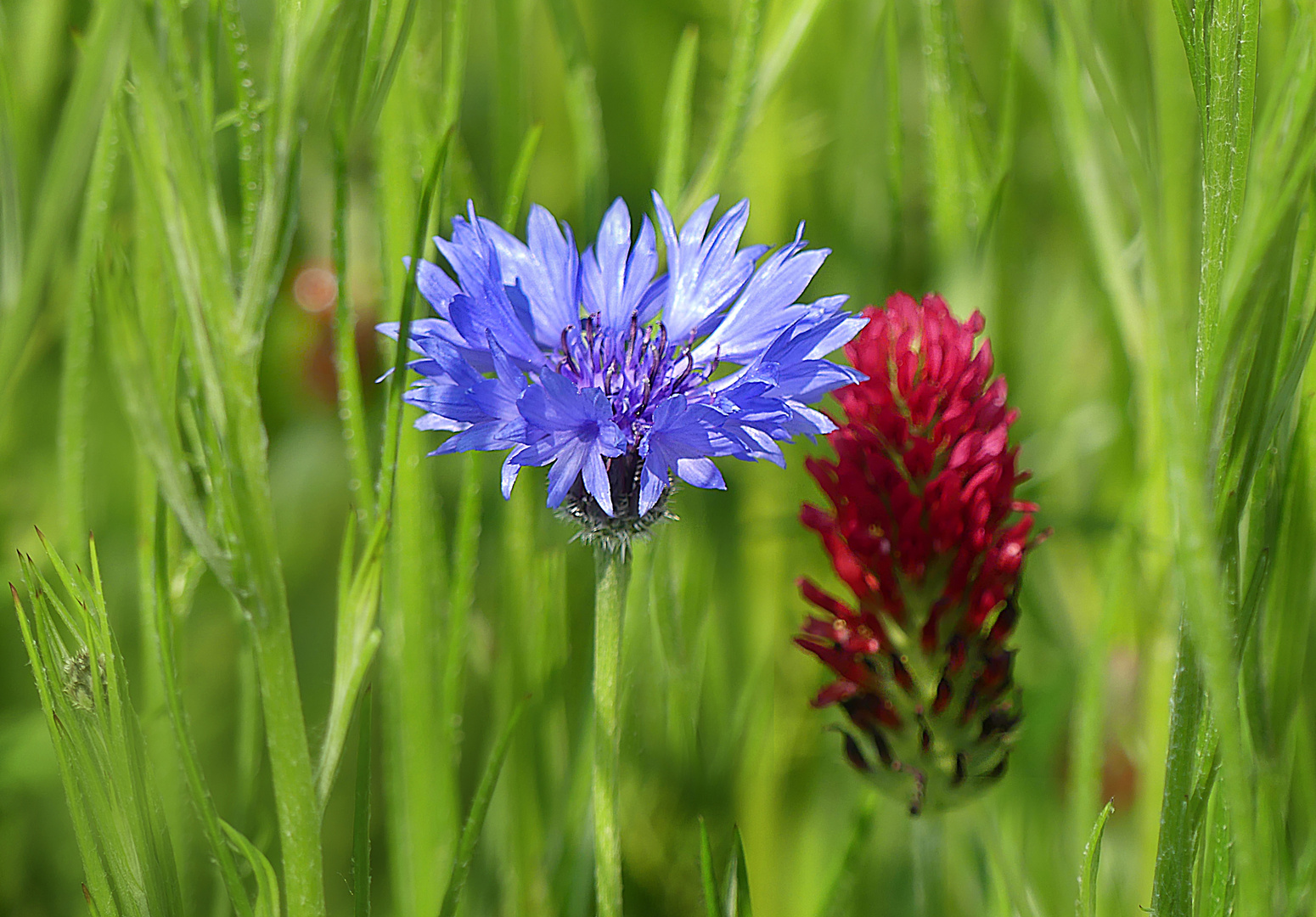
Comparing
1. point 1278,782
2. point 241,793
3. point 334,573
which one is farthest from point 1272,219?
point 334,573

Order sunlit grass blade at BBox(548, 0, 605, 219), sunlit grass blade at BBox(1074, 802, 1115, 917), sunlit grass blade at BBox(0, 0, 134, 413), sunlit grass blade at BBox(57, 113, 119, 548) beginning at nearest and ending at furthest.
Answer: sunlit grass blade at BBox(0, 0, 134, 413) < sunlit grass blade at BBox(1074, 802, 1115, 917) < sunlit grass blade at BBox(57, 113, 119, 548) < sunlit grass blade at BBox(548, 0, 605, 219)

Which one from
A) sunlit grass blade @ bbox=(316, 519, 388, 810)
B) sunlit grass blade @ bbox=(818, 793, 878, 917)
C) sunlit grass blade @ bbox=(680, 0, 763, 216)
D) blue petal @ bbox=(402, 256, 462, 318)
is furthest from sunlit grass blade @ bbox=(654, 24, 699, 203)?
sunlit grass blade @ bbox=(818, 793, 878, 917)

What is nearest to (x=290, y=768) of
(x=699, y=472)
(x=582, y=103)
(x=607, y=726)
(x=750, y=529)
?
(x=607, y=726)

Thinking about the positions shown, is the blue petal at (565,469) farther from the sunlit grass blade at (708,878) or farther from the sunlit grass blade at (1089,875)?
the sunlit grass blade at (1089,875)

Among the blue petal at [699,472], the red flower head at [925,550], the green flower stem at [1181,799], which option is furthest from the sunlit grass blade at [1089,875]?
the blue petal at [699,472]

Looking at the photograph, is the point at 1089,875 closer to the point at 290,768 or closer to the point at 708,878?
the point at 708,878

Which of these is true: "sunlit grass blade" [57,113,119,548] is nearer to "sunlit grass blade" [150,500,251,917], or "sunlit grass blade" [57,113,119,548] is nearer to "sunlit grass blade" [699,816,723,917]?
"sunlit grass blade" [150,500,251,917]
